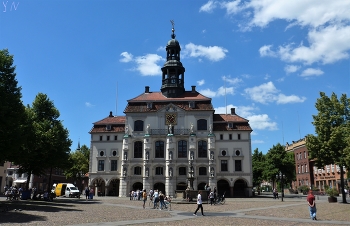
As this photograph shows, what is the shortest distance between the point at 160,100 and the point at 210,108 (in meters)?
10.3

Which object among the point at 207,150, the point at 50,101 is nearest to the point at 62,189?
the point at 50,101

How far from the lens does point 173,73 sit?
70.9 meters

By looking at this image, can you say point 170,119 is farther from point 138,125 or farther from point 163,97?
point 138,125

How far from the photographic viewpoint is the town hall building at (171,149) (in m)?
63.1

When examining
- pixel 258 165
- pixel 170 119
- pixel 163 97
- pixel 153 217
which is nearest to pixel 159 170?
pixel 170 119

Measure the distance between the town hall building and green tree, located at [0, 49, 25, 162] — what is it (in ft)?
117

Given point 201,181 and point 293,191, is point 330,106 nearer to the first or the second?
point 201,181

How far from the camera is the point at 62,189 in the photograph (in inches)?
2362

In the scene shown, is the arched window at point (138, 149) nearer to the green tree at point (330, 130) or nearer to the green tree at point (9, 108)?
the green tree at point (330, 130)

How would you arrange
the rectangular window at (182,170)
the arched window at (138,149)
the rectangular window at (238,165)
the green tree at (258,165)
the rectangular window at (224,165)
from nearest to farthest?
1. the rectangular window at (182,170)
2. the rectangular window at (238,165)
3. the rectangular window at (224,165)
4. the arched window at (138,149)
5. the green tree at (258,165)

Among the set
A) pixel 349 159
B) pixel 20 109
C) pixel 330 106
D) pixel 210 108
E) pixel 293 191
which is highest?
pixel 210 108

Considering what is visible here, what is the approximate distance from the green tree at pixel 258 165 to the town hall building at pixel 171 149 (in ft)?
57.0

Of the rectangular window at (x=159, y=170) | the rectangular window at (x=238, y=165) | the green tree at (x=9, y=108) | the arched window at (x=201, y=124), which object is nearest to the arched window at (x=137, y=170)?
the rectangular window at (x=159, y=170)

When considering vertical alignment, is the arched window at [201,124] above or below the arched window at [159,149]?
above
